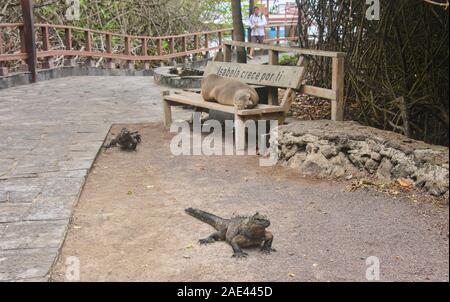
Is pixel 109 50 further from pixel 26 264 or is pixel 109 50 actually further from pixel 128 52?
pixel 26 264

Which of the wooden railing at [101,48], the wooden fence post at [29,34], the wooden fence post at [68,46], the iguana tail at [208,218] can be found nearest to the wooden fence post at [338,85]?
the iguana tail at [208,218]

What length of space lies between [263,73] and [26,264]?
14.7 feet

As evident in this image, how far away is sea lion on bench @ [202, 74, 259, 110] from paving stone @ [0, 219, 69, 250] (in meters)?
2.78

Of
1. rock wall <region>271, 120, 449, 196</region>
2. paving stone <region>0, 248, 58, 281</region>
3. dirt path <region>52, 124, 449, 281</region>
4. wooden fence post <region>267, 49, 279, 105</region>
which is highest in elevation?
wooden fence post <region>267, 49, 279, 105</region>

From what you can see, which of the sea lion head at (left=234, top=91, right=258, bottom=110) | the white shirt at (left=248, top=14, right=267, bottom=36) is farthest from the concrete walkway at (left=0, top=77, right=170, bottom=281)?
the white shirt at (left=248, top=14, right=267, bottom=36)

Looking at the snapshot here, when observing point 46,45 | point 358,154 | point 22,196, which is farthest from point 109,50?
point 358,154

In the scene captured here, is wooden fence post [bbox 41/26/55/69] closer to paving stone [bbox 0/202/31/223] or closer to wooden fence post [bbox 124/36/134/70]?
wooden fence post [bbox 124/36/134/70]

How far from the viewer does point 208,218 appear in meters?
4.04

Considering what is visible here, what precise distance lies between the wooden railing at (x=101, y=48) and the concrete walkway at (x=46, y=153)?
5.81ft

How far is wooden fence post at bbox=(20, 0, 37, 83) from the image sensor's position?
41.3 ft

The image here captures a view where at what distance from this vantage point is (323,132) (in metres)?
5.41

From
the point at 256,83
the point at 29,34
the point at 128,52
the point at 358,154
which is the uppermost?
the point at 29,34

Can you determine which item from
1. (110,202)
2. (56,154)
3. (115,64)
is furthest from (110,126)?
(115,64)

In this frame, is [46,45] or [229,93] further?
[46,45]
